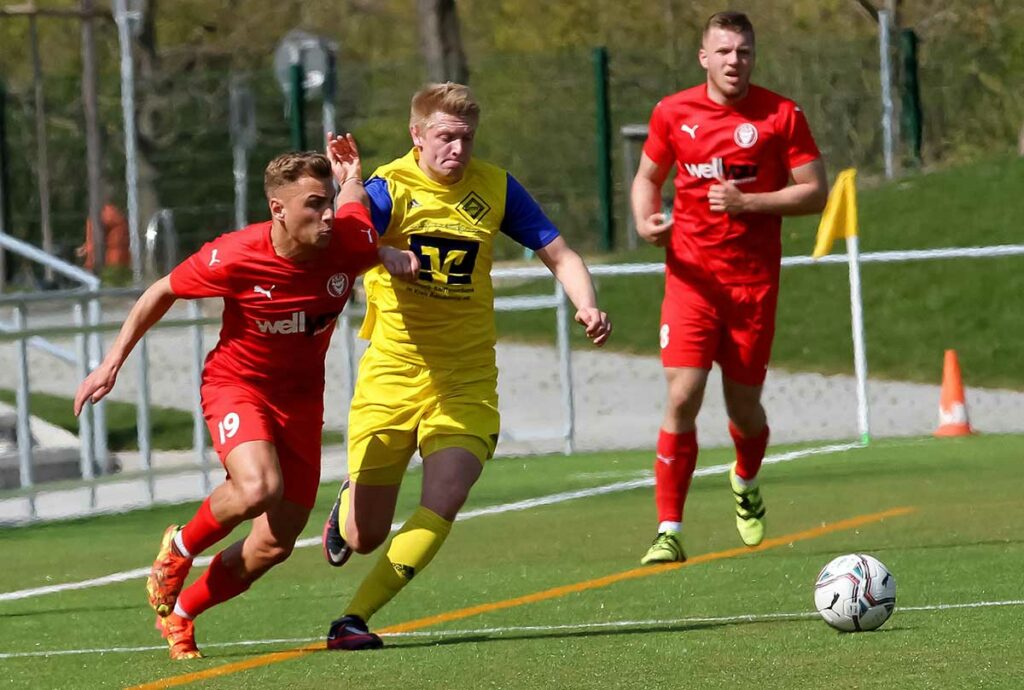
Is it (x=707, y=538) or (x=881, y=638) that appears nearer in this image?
(x=881, y=638)

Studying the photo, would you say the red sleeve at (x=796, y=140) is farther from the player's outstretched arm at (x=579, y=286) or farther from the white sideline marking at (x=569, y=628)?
the white sideline marking at (x=569, y=628)

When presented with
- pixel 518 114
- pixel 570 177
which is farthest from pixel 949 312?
pixel 518 114

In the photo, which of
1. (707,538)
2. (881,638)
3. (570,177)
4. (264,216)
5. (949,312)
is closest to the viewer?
(881,638)

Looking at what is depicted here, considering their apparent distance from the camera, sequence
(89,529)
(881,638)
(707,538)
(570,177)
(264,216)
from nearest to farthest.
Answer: (881,638) → (707,538) → (89,529) → (570,177) → (264,216)

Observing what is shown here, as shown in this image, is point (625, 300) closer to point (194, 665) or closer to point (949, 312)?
point (949, 312)

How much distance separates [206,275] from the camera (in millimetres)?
8039

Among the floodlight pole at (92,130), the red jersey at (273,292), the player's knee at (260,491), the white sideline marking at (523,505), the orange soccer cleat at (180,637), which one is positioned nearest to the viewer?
the player's knee at (260,491)

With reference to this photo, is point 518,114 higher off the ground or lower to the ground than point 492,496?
higher

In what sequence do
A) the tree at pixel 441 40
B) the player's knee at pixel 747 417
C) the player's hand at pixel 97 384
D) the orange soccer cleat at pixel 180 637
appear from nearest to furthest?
the player's hand at pixel 97 384, the orange soccer cleat at pixel 180 637, the player's knee at pixel 747 417, the tree at pixel 441 40

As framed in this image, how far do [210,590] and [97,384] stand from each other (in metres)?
0.90

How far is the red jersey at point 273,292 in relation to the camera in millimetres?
8055

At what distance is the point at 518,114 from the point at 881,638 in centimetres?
2562

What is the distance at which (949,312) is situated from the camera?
26203mm

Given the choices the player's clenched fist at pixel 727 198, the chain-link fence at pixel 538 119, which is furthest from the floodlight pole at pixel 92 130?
the player's clenched fist at pixel 727 198
